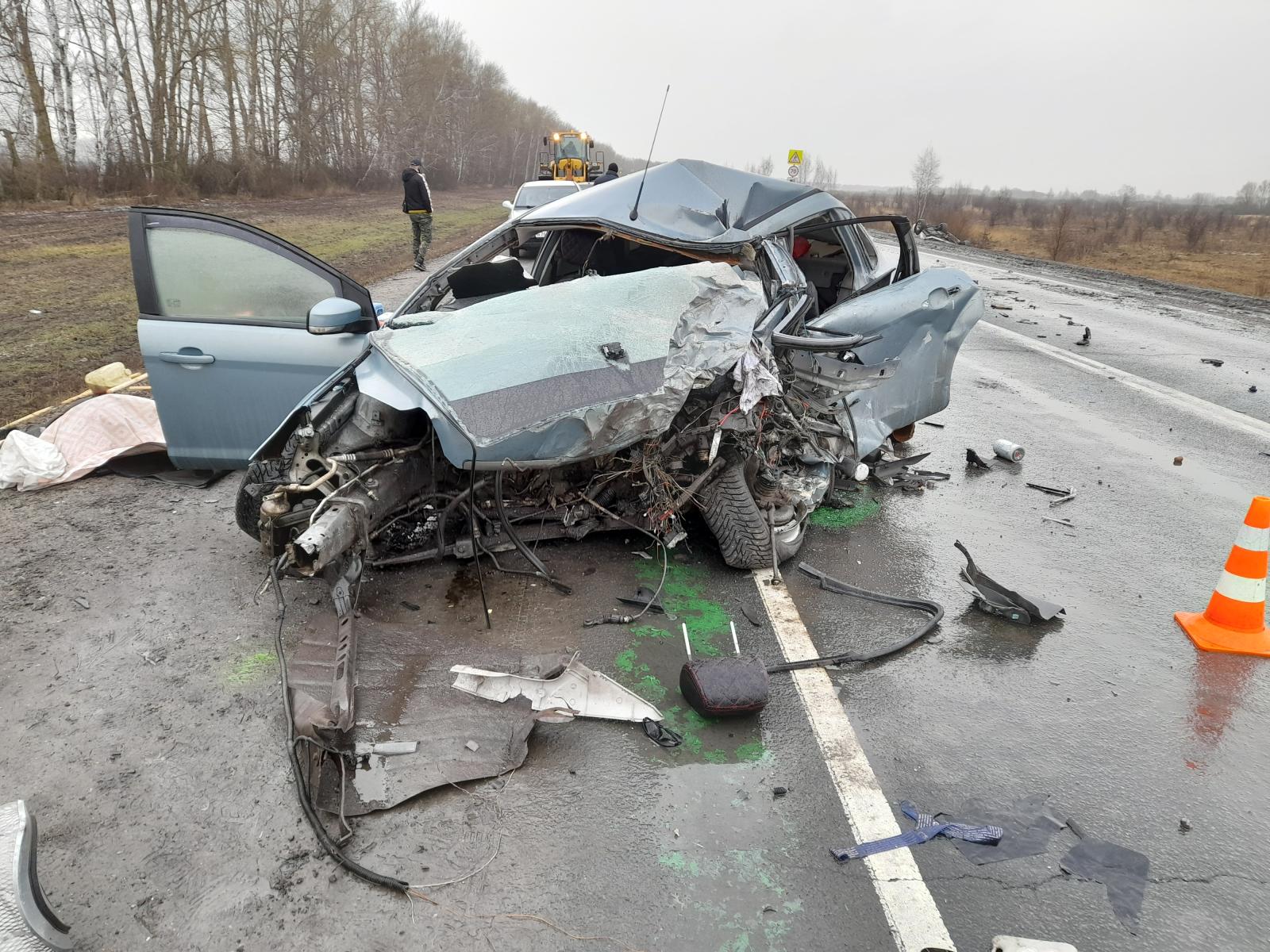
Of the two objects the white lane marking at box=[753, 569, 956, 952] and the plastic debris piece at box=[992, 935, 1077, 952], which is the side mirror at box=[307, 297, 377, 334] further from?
the plastic debris piece at box=[992, 935, 1077, 952]

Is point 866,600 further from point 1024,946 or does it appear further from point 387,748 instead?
point 387,748

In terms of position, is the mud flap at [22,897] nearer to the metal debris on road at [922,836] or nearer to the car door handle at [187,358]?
the metal debris on road at [922,836]

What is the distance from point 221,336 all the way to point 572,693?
Answer: 295 centimetres

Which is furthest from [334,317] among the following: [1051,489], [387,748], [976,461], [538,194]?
[538,194]

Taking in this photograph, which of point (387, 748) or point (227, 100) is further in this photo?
point (227, 100)

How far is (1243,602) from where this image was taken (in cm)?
363

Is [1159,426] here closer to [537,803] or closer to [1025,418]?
[1025,418]

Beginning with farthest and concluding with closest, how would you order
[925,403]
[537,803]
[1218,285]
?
[1218,285], [925,403], [537,803]

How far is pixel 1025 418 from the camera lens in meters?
7.16

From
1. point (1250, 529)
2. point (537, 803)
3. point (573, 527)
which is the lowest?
point (537, 803)

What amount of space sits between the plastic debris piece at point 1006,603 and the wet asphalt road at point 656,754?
85mm

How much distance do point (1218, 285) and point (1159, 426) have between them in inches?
695

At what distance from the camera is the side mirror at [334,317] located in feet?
13.0

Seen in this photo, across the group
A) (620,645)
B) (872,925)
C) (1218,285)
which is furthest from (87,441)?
(1218,285)
